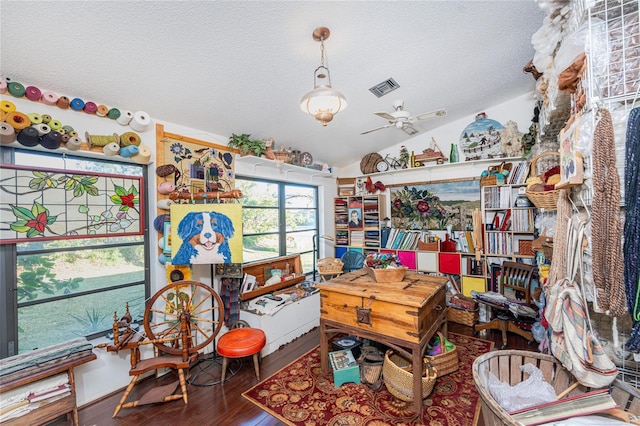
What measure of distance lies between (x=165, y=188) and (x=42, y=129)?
2.82ft

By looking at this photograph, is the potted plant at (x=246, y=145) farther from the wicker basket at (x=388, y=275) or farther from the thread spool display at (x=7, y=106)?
the wicker basket at (x=388, y=275)

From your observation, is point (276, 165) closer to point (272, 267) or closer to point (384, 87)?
point (272, 267)

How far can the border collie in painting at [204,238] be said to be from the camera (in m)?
2.29

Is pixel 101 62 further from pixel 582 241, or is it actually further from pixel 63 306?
pixel 582 241

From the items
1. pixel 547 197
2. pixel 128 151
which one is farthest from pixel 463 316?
pixel 128 151

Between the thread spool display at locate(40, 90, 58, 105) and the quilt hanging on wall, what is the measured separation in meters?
0.48

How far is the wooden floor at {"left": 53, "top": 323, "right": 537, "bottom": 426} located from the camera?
184 cm

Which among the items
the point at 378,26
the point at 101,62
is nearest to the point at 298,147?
the point at 378,26

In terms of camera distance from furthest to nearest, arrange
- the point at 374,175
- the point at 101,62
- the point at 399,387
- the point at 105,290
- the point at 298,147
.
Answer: the point at 374,175
the point at 298,147
the point at 105,290
the point at 399,387
the point at 101,62

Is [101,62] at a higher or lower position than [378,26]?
lower

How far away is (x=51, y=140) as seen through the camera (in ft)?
6.03

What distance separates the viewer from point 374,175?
176 inches

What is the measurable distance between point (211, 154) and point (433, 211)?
3209 mm

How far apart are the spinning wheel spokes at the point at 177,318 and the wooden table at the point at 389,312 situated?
101 cm
